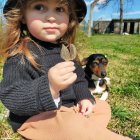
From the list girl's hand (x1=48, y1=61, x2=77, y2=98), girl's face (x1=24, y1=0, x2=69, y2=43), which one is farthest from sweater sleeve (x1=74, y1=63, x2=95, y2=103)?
girl's hand (x1=48, y1=61, x2=77, y2=98)

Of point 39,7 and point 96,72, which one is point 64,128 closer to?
point 39,7

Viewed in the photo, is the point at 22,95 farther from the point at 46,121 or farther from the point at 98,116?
the point at 98,116

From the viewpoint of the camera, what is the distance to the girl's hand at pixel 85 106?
10.8 feet

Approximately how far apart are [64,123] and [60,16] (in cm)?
86

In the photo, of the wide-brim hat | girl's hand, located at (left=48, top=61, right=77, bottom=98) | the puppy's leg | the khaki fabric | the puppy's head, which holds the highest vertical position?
the wide-brim hat

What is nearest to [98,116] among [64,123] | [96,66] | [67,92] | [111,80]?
[67,92]

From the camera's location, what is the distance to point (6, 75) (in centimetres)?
296

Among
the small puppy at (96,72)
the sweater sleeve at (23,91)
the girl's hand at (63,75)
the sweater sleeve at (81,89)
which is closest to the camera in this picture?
the girl's hand at (63,75)

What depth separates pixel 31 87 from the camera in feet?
8.70

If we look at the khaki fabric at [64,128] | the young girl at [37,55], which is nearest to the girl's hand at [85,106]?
the young girl at [37,55]

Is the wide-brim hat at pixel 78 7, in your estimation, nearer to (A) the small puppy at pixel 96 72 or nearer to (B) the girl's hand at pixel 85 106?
(B) the girl's hand at pixel 85 106

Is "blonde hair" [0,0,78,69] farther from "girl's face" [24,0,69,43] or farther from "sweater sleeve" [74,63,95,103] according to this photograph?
"sweater sleeve" [74,63,95,103]

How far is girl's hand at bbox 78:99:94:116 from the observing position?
3301mm

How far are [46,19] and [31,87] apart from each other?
0.64 m
